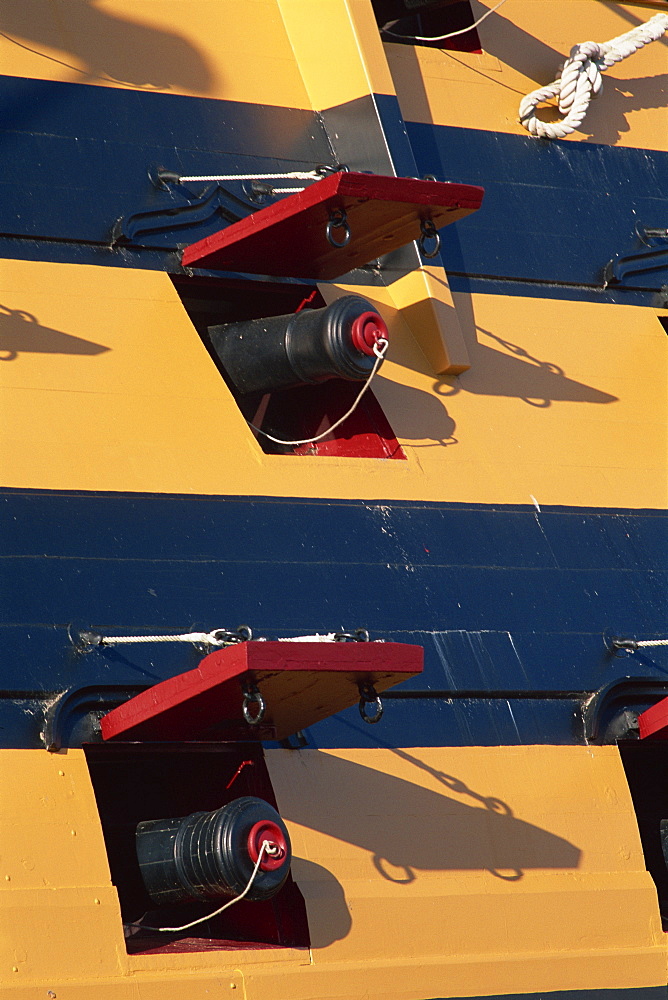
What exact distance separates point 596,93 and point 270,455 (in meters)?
2.89

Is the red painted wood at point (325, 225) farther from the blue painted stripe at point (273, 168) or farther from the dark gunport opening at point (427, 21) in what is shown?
the dark gunport opening at point (427, 21)

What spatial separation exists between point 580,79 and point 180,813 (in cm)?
423

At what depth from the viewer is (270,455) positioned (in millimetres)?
6227

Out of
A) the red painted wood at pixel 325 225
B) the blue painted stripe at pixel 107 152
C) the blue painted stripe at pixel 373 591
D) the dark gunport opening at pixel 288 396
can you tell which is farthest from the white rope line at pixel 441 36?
the blue painted stripe at pixel 373 591

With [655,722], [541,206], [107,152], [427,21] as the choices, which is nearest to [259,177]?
[107,152]

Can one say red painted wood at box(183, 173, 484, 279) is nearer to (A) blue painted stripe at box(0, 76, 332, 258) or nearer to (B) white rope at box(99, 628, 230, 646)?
(A) blue painted stripe at box(0, 76, 332, 258)

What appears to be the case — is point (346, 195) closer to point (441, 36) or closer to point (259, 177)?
point (259, 177)

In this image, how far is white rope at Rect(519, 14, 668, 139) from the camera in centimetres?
761

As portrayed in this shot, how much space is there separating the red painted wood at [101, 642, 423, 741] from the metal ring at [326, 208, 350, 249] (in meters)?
1.85

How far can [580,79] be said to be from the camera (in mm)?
7605

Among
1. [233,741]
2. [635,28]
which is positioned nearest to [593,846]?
[233,741]

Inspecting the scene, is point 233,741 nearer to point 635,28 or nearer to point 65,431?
point 65,431

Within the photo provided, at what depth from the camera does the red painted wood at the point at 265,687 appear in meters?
4.88

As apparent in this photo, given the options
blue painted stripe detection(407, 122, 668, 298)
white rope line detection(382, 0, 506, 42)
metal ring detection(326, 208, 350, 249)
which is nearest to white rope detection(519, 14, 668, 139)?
blue painted stripe detection(407, 122, 668, 298)
